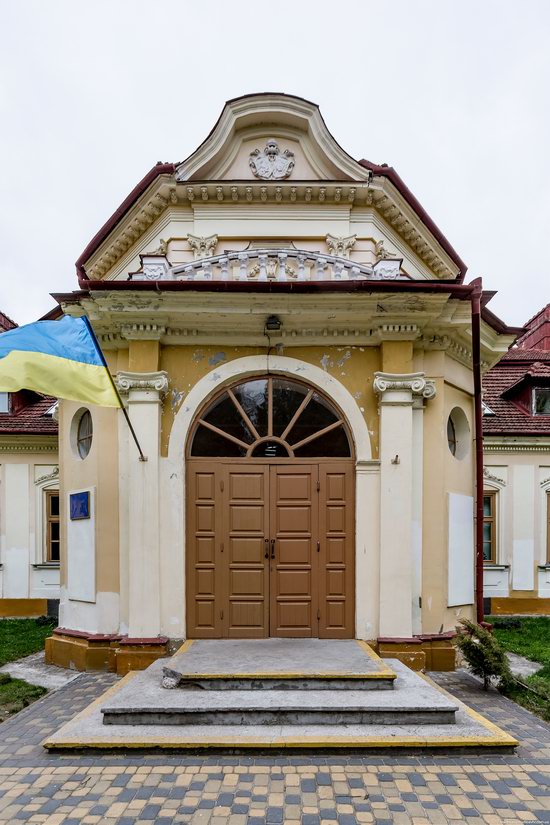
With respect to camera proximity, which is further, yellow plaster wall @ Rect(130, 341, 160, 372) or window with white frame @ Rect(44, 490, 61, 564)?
window with white frame @ Rect(44, 490, 61, 564)

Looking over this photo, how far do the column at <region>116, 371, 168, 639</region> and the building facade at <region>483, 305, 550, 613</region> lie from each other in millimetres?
8204

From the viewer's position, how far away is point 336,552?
661cm

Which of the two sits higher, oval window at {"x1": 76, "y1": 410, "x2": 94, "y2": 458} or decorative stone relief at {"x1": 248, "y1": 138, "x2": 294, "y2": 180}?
decorative stone relief at {"x1": 248, "y1": 138, "x2": 294, "y2": 180}

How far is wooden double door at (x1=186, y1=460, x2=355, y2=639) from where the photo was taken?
6.52 metres

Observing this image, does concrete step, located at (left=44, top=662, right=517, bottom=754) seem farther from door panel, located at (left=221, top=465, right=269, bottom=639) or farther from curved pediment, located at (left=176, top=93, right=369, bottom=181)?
curved pediment, located at (left=176, top=93, right=369, bottom=181)

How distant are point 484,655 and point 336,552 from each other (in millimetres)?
1924

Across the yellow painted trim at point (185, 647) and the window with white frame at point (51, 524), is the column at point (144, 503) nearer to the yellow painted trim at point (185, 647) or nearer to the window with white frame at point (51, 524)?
the yellow painted trim at point (185, 647)

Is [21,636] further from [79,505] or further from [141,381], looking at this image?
[141,381]

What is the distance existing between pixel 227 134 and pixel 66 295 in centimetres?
330

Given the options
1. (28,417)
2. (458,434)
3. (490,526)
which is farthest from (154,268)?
(490,526)

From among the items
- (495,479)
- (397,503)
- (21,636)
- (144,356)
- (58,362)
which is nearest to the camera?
(58,362)

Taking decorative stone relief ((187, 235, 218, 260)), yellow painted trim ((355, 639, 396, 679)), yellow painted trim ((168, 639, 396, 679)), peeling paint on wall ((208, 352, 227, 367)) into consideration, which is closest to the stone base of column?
yellow painted trim ((168, 639, 396, 679))

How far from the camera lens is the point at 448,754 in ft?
14.4

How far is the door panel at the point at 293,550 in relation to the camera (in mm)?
6531
